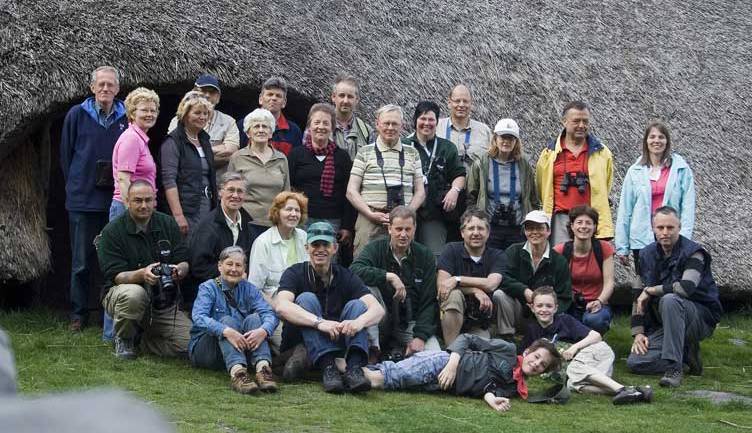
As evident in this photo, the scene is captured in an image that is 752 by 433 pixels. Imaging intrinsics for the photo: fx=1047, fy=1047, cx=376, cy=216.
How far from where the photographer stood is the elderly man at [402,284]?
6797 millimetres

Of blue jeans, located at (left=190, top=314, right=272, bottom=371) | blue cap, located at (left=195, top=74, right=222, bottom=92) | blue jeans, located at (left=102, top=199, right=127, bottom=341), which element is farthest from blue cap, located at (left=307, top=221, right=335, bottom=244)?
blue cap, located at (left=195, top=74, right=222, bottom=92)

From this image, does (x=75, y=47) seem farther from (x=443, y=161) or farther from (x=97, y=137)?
(x=443, y=161)

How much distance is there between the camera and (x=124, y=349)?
6520 millimetres

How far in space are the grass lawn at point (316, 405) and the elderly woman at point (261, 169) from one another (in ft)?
4.02

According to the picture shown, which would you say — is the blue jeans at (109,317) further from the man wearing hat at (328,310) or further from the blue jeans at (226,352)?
the man wearing hat at (328,310)

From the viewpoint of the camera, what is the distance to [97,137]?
7.25 meters

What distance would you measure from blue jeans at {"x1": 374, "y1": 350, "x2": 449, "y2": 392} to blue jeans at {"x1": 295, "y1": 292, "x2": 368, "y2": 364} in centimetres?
22

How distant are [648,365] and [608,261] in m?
0.78

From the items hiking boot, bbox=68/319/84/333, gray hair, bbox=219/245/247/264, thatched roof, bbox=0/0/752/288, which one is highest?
thatched roof, bbox=0/0/752/288

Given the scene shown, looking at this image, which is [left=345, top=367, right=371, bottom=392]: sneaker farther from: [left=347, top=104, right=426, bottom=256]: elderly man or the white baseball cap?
the white baseball cap

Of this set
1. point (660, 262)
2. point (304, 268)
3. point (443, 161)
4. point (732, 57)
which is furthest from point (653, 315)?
point (732, 57)

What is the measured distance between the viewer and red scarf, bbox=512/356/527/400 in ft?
20.5

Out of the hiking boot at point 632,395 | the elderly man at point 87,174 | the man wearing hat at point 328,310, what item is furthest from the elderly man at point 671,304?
the elderly man at point 87,174

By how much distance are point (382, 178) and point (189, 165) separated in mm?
1330
